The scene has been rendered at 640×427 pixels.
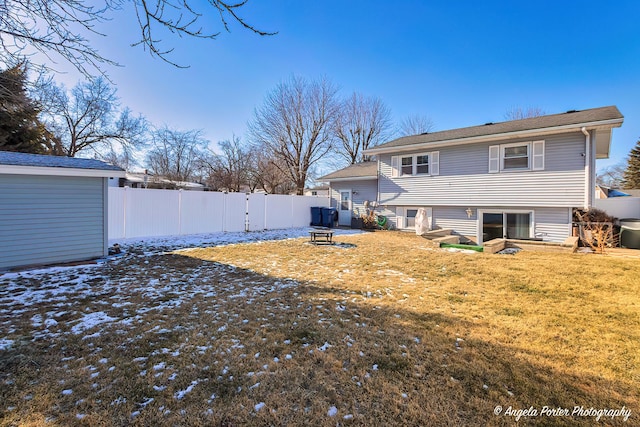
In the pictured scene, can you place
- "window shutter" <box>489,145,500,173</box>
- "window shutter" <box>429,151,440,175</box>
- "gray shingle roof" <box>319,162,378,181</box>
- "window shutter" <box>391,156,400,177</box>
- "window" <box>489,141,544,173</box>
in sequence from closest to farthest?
"window" <box>489,141,544,173</box> < "window shutter" <box>489,145,500,173</box> < "window shutter" <box>429,151,440,175</box> < "window shutter" <box>391,156,400,177</box> < "gray shingle roof" <box>319,162,378,181</box>

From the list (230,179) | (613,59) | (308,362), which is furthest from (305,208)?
(613,59)

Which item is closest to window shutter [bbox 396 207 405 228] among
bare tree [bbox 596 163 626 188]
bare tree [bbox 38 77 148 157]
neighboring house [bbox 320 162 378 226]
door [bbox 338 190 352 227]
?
neighboring house [bbox 320 162 378 226]

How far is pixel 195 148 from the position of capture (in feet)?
96.9

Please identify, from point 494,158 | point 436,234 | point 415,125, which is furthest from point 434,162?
point 415,125

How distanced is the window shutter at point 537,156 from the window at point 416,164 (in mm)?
3569

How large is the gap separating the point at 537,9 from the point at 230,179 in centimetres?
2159

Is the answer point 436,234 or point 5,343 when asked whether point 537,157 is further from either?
point 5,343

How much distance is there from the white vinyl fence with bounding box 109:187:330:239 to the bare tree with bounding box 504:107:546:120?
23147 mm

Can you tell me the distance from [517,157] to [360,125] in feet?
54.5

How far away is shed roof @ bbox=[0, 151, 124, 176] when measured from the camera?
5855mm

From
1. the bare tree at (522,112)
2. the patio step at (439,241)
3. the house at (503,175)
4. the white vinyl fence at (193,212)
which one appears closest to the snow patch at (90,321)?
the white vinyl fence at (193,212)

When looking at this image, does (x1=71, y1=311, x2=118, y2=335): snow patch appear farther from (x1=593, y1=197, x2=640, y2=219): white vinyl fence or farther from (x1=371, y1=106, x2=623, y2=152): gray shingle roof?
(x1=593, y1=197, x2=640, y2=219): white vinyl fence

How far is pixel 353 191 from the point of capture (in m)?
17.4

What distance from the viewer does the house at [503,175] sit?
9859 mm
